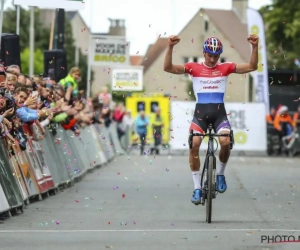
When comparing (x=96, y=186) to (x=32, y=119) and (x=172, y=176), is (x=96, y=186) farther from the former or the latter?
(x=32, y=119)

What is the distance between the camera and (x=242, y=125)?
137 feet

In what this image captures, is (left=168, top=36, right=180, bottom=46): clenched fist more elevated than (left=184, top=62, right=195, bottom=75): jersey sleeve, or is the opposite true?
(left=168, top=36, right=180, bottom=46): clenched fist

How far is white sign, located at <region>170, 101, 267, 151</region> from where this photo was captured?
41.3 m

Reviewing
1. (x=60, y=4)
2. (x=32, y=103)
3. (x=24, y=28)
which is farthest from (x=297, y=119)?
(x=24, y=28)

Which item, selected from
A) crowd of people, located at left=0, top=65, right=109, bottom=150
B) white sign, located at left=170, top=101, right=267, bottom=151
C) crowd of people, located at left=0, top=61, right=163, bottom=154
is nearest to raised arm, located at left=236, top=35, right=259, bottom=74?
crowd of people, located at left=0, top=61, right=163, bottom=154

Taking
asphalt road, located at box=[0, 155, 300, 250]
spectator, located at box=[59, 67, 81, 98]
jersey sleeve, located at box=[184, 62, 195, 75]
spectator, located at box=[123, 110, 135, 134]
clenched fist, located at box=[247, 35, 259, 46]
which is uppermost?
clenched fist, located at box=[247, 35, 259, 46]

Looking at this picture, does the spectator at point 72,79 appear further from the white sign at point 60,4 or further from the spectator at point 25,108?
the spectator at point 25,108

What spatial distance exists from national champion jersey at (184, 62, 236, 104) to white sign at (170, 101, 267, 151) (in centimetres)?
2622

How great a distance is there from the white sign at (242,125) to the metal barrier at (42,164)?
12.9 m

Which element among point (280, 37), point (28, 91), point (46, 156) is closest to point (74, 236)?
point (28, 91)

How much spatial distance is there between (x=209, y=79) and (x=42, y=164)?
5.12m

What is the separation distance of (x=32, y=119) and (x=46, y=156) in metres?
2.89

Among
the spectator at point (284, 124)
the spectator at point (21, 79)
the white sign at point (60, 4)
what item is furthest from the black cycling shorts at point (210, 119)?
the spectator at point (284, 124)

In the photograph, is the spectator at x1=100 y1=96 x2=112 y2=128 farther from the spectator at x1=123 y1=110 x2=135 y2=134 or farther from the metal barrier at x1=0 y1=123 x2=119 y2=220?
the spectator at x1=123 y1=110 x2=135 y2=134
